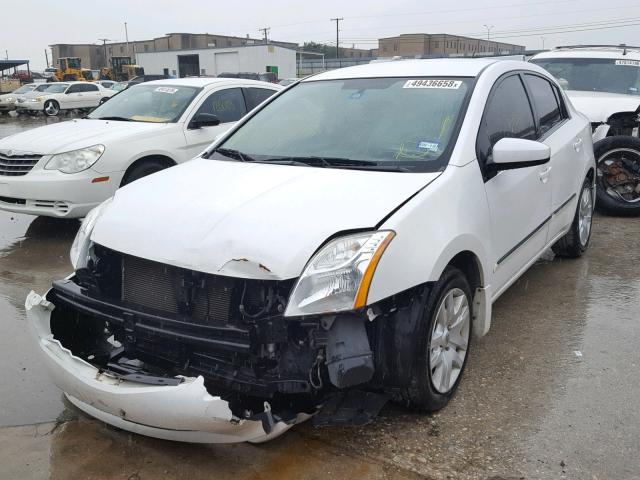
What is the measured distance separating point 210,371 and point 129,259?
643 mm

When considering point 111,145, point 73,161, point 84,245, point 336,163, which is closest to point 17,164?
point 73,161

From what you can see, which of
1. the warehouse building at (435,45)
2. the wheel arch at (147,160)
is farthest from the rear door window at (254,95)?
the warehouse building at (435,45)

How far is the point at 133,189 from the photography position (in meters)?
3.23

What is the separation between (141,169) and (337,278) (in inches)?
179

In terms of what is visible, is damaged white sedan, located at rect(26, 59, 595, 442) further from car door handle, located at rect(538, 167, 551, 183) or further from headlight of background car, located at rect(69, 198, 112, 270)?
car door handle, located at rect(538, 167, 551, 183)

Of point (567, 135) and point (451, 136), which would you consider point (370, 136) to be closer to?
point (451, 136)

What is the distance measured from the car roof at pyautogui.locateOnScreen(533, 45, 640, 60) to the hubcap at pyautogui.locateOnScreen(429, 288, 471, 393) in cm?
707

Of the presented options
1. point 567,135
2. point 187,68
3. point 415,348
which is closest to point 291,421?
point 415,348

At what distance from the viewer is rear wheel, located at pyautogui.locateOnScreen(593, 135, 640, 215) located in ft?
22.5

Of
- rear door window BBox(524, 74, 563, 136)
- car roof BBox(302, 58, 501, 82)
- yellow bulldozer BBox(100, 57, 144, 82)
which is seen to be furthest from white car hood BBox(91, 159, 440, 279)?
yellow bulldozer BBox(100, 57, 144, 82)

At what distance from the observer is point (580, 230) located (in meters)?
5.39

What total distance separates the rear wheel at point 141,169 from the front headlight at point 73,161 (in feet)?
1.29

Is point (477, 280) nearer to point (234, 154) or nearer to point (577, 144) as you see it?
point (234, 154)

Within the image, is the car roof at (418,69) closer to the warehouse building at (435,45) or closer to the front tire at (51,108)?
the front tire at (51,108)
